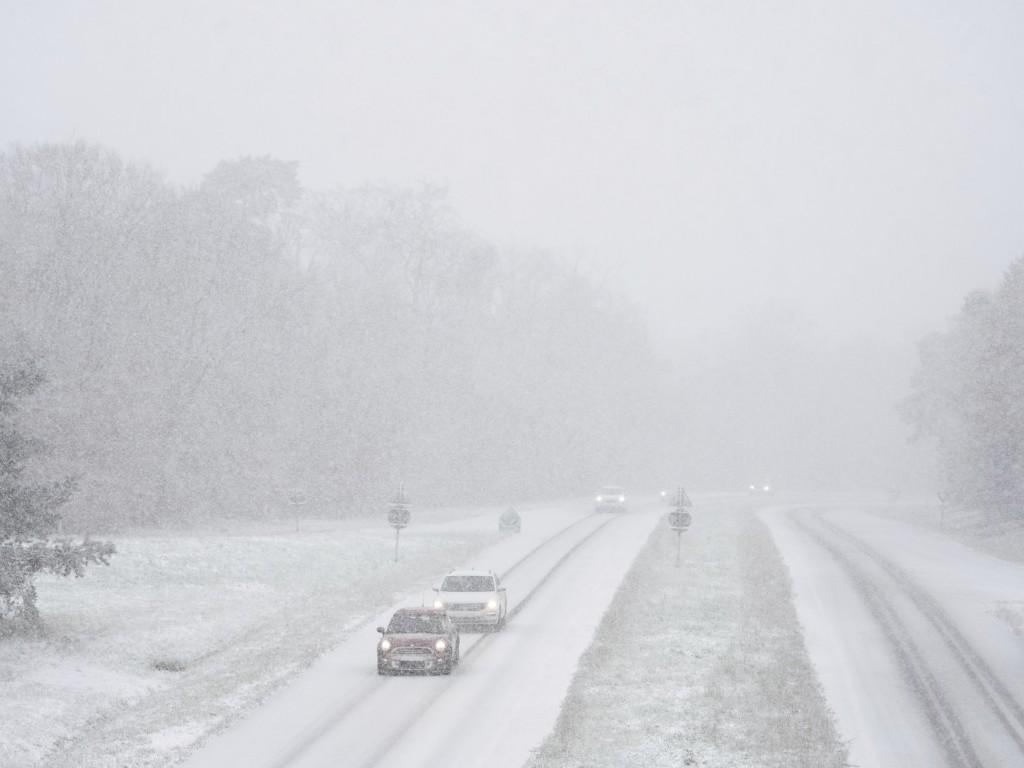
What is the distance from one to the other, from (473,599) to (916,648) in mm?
11020

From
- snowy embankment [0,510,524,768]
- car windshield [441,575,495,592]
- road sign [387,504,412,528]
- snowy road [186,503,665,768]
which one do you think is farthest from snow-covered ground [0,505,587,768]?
car windshield [441,575,495,592]

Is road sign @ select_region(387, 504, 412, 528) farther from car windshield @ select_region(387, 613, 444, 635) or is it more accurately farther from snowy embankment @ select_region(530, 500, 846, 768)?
car windshield @ select_region(387, 613, 444, 635)

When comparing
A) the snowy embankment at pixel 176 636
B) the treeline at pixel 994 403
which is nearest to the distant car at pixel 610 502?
the treeline at pixel 994 403

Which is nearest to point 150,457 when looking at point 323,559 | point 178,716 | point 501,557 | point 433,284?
point 323,559

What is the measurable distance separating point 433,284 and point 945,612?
204 ft

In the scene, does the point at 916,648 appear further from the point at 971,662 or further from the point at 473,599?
the point at 473,599

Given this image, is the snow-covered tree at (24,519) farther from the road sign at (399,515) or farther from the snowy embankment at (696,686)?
the road sign at (399,515)

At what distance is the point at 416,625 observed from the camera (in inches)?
979

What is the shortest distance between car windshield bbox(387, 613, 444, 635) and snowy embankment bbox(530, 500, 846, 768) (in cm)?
317

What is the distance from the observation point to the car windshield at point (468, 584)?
3047 cm

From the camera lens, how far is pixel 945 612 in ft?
113

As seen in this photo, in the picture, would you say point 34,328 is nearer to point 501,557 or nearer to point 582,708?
point 501,557

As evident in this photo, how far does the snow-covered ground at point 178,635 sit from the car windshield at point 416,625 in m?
2.23

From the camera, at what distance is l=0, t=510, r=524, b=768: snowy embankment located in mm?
19734
